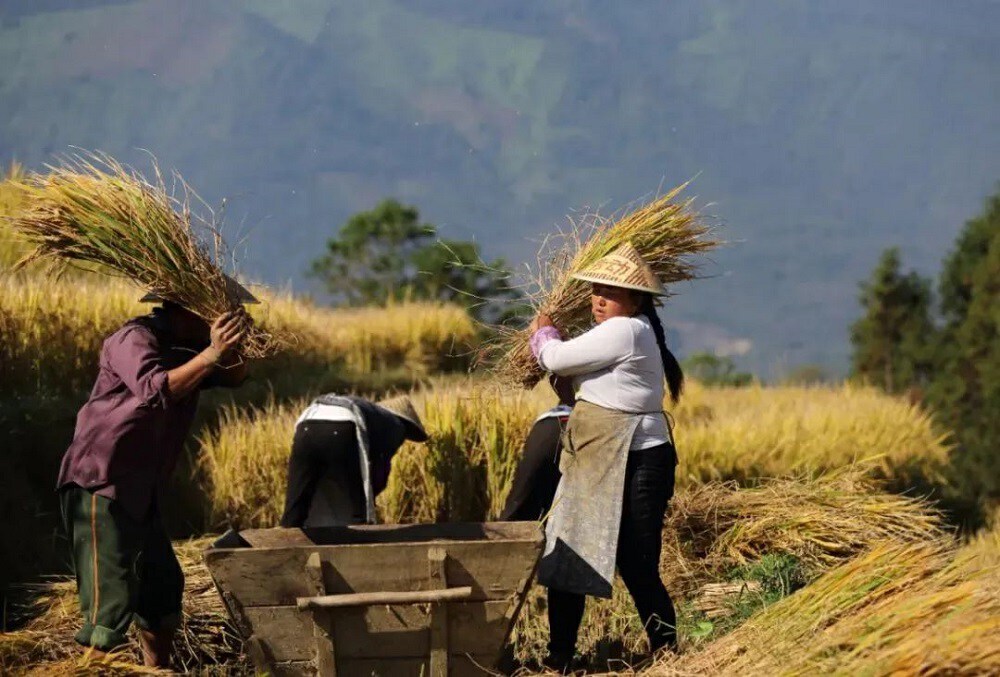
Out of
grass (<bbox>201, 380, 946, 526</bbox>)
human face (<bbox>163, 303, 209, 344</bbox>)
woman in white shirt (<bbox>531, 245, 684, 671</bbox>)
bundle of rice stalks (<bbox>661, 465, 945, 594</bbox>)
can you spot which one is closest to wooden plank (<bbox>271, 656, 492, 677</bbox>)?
woman in white shirt (<bbox>531, 245, 684, 671</bbox>)

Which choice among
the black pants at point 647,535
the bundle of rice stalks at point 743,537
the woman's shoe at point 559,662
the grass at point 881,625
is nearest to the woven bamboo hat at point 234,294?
the black pants at point 647,535

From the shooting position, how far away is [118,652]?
14.4 feet

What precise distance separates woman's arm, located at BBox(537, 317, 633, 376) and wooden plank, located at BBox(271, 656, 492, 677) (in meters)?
1.10

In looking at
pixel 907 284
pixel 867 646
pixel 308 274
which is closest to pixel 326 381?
pixel 867 646

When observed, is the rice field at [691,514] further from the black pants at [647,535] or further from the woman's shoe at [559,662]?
the woman's shoe at [559,662]

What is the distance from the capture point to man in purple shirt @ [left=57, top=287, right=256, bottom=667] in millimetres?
4406

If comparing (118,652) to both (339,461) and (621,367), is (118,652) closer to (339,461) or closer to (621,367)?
(339,461)

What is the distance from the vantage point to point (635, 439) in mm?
4832

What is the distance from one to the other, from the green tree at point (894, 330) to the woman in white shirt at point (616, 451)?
74.2ft

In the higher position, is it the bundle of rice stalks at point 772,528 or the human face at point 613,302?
the human face at point 613,302

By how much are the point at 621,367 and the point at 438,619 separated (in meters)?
1.14

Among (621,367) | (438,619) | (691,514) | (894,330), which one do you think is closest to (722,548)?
(691,514)

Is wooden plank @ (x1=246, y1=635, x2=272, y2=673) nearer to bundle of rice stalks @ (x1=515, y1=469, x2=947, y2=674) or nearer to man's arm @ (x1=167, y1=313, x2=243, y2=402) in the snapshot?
man's arm @ (x1=167, y1=313, x2=243, y2=402)

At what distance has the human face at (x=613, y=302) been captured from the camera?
486 cm
